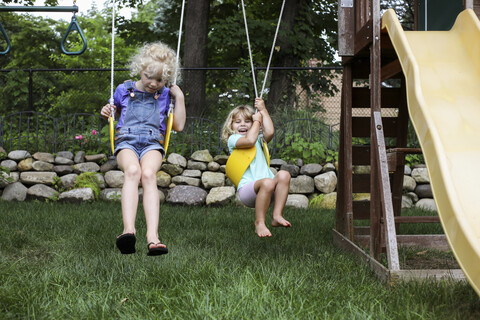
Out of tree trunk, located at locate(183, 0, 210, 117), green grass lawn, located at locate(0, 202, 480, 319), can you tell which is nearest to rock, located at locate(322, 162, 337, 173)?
tree trunk, located at locate(183, 0, 210, 117)

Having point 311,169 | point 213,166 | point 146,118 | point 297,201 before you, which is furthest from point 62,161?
point 146,118

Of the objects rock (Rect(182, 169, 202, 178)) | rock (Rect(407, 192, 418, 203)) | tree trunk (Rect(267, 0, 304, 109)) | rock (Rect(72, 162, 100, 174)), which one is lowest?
rock (Rect(407, 192, 418, 203))

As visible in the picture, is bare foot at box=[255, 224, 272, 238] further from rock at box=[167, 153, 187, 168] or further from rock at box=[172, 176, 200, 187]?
rock at box=[167, 153, 187, 168]

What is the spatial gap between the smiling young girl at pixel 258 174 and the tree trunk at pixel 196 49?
5033mm

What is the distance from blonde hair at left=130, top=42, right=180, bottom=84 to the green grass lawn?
128cm

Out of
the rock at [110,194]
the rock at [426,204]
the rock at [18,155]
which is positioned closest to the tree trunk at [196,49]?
the rock at [110,194]

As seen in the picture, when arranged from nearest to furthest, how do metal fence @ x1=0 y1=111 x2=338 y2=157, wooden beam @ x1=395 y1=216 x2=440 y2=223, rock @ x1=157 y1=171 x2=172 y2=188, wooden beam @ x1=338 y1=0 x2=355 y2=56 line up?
wooden beam @ x1=395 y1=216 x2=440 y2=223 → wooden beam @ x1=338 y1=0 x2=355 y2=56 → rock @ x1=157 y1=171 x2=172 y2=188 → metal fence @ x1=0 y1=111 x2=338 y2=157

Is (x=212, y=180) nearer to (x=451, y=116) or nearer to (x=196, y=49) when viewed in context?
(x=196, y=49)

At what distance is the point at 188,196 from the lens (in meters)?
7.70

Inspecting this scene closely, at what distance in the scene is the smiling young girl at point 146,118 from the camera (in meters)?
3.58

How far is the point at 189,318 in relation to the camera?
2.41 meters

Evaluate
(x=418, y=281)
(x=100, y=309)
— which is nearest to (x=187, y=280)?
(x=100, y=309)

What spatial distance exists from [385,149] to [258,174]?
4.11 feet

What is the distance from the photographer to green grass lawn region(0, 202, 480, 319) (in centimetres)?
253
